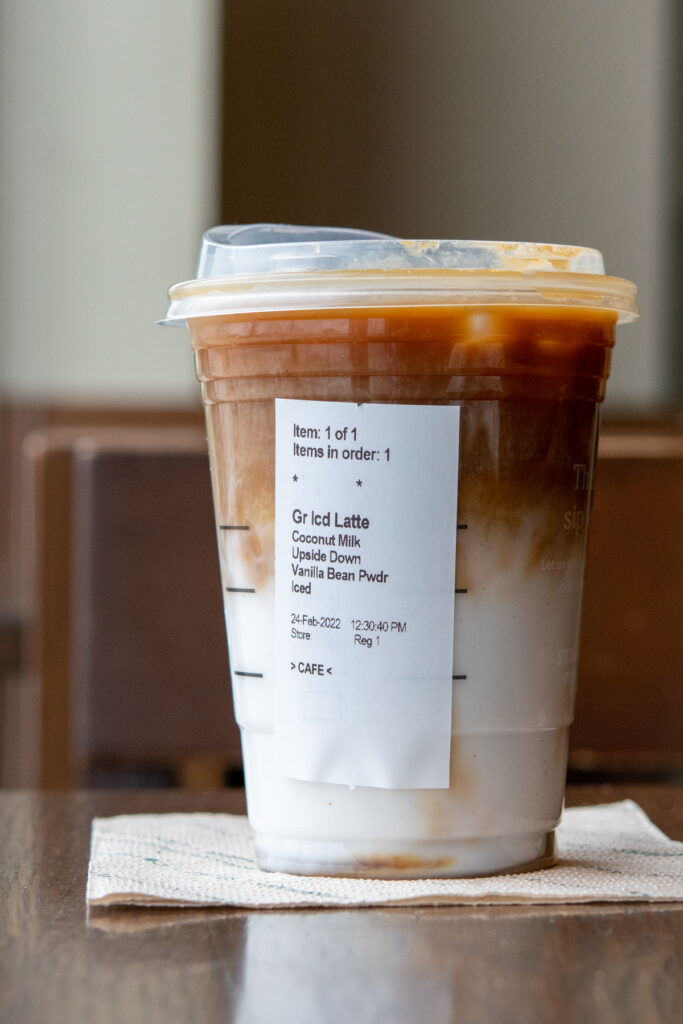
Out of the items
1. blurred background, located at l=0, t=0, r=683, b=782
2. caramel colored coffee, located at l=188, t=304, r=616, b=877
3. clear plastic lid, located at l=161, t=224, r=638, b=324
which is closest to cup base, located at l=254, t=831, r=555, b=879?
caramel colored coffee, located at l=188, t=304, r=616, b=877

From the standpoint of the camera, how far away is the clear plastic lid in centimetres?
47

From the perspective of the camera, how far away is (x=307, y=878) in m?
0.48

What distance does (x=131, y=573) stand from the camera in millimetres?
1234

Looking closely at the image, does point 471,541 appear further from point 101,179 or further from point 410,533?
point 101,179

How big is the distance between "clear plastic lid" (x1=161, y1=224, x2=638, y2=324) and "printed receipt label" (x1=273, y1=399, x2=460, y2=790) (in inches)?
1.6

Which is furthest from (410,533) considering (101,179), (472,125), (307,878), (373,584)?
(472,125)

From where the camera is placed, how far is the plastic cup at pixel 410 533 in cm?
47

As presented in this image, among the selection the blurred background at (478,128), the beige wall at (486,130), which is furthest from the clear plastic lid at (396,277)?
the beige wall at (486,130)

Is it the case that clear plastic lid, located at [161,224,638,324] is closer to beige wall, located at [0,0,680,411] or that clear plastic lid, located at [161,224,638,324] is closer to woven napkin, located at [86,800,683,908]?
woven napkin, located at [86,800,683,908]

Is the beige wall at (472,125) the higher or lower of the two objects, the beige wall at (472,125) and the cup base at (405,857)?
the higher

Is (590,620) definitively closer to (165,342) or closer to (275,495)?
(275,495)

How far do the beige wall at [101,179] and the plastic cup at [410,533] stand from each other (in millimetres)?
1913

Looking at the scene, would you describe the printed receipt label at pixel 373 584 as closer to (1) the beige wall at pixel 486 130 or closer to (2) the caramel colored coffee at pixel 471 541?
(2) the caramel colored coffee at pixel 471 541

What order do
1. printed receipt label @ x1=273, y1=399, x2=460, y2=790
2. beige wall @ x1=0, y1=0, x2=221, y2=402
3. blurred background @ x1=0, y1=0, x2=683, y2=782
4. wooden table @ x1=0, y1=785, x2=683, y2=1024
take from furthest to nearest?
blurred background @ x1=0, y1=0, x2=683, y2=782 < beige wall @ x1=0, y1=0, x2=221, y2=402 < printed receipt label @ x1=273, y1=399, x2=460, y2=790 < wooden table @ x1=0, y1=785, x2=683, y2=1024
